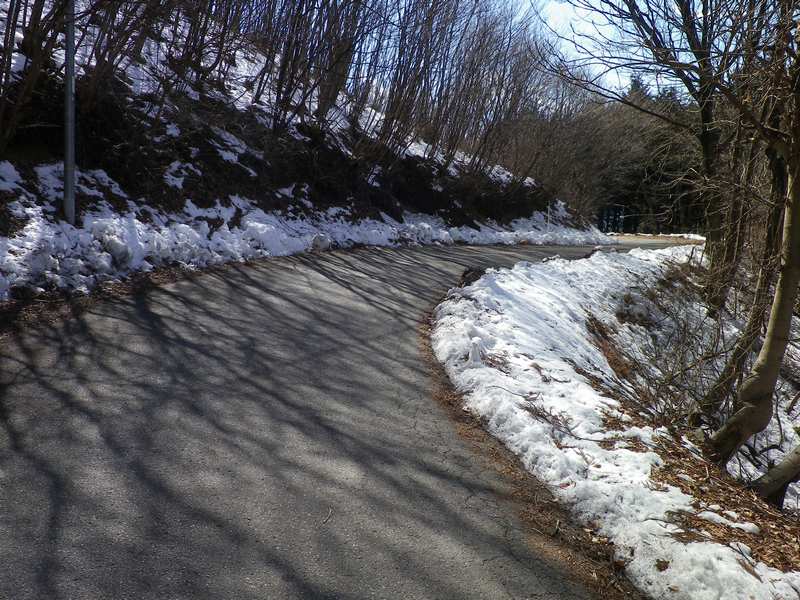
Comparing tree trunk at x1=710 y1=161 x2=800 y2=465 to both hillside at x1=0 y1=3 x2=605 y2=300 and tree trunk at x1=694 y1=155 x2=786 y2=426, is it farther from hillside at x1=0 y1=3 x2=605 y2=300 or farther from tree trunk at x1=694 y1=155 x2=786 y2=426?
hillside at x1=0 y1=3 x2=605 y2=300

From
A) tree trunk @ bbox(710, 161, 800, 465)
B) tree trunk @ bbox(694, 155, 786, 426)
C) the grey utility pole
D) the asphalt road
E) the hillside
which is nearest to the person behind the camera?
the asphalt road

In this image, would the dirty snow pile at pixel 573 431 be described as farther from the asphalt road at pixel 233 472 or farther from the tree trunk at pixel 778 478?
the tree trunk at pixel 778 478

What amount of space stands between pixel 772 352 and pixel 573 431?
2.36 meters

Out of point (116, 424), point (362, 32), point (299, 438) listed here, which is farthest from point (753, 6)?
point (362, 32)

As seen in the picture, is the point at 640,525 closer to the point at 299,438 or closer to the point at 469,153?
the point at 299,438

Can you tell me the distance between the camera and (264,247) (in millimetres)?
11180

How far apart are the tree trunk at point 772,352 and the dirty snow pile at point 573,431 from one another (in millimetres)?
1130

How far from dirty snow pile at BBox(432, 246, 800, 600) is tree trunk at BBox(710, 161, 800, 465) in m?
1.13

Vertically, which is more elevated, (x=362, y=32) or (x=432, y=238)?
(x=362, y=32)

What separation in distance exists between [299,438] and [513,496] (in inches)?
64.2

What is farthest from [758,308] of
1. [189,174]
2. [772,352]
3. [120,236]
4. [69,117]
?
[189,174]

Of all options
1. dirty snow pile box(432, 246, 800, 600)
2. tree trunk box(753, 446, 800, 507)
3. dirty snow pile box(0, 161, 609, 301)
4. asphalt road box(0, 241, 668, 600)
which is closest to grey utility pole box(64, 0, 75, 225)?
dirty snow pile box(0, 161, 609, 301)

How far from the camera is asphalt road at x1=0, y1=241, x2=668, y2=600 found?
3078mm

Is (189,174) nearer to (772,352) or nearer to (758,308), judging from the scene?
(758,308)
